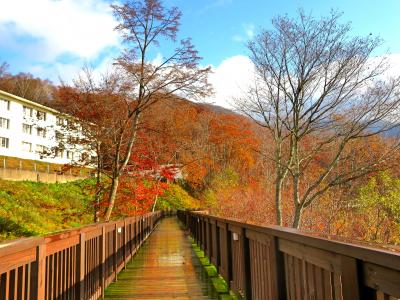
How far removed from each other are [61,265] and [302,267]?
2.32 metres

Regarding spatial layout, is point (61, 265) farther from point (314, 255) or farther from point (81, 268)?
point (314, 255)

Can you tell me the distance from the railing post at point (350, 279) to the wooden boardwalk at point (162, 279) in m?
4.08

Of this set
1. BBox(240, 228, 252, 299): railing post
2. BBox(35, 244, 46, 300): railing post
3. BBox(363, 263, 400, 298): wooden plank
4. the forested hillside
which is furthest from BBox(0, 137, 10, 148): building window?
BBox(363, 263, 400, 298): wooden plank

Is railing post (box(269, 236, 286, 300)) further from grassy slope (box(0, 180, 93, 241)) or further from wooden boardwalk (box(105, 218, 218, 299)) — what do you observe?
grassy slope (box(0, 180, 93, 241))

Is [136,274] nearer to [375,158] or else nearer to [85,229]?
[85,229]

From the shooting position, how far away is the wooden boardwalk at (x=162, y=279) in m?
5.95

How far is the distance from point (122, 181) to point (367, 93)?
29.3 feet

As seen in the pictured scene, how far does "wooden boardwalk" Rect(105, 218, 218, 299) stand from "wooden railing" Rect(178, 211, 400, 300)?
0.72 meters

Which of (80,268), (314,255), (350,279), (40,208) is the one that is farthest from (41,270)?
(40,208)

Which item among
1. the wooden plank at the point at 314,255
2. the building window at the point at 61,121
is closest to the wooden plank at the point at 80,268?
the wooden plank at the point at 314,255

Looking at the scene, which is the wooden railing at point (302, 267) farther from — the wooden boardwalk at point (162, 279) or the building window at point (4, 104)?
the building window at point (4, 104)

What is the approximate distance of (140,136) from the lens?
14547mm

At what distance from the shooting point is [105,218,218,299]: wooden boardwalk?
5.95 metres

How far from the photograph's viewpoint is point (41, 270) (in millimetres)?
3041
